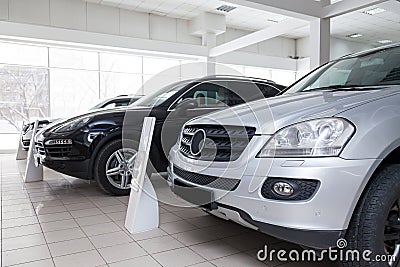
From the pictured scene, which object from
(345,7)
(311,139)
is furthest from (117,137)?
(345,7)

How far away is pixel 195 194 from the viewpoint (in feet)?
6.68

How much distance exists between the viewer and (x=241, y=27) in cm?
1262

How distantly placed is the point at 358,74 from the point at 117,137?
8.24 feet

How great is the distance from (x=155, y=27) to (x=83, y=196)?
27.7 feet

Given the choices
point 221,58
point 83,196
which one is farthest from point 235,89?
point 221,58

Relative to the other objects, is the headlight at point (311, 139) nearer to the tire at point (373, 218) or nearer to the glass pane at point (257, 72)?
the tire at point (373, 218)

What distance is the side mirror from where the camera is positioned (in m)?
3.92

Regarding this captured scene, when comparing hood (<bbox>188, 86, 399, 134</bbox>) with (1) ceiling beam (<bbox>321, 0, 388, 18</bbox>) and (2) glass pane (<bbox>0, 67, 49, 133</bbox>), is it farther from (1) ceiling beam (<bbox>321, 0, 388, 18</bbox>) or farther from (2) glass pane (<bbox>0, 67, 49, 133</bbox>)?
(2) glass pane (<bbox>0, 67, 49, 133</bbox>)

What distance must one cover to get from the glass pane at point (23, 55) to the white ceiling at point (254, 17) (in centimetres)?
239

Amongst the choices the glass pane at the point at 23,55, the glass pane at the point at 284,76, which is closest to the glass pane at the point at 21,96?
the glass pane at the point at 23,55

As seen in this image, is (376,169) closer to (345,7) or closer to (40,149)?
(40,149)

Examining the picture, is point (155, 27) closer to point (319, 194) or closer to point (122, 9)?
point (122, 9)

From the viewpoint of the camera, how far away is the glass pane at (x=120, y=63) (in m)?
11.5

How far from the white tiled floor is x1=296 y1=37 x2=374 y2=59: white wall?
12.1 meters
